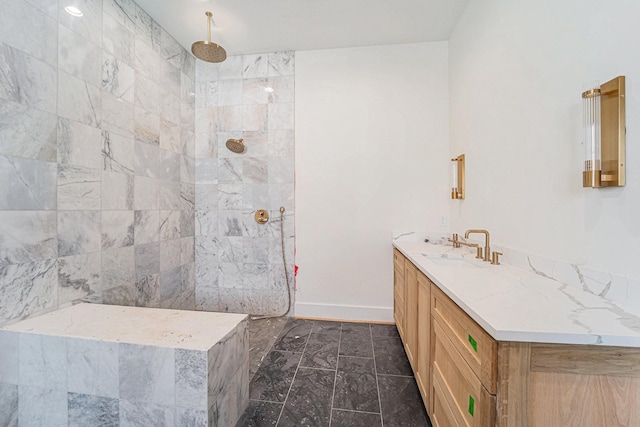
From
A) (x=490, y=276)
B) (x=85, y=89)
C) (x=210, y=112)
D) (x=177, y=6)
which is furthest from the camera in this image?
(x=210, y=112)

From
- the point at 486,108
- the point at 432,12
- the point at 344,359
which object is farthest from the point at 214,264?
the point at 432,12

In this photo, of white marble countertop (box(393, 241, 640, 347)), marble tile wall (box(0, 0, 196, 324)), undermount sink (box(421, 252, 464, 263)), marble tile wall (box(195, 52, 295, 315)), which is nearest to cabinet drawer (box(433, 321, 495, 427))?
white marble countertop (box(393, 241, 640, 347))

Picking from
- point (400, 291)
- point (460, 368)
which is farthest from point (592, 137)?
point (400, 291)

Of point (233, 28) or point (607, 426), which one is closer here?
point (607, 426)

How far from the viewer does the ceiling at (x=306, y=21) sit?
1.93 m

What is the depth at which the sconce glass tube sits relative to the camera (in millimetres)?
868

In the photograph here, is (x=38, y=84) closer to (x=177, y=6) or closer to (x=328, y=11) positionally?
(x=177, y=6)

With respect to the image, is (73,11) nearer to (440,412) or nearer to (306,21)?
(306,21)

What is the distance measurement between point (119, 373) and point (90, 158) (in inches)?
53.4

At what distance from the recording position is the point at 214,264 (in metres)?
2.65

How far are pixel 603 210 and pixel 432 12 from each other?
2029 millimetres

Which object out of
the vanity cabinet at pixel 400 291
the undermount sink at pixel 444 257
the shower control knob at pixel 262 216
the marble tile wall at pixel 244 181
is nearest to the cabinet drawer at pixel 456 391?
the undermount sink at pixel 444 257

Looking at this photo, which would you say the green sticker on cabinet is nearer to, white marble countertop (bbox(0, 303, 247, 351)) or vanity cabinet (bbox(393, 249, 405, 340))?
white marble countertop (bbox(0, 303, 247, 351))

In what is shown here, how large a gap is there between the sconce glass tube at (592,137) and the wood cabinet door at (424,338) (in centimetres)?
76
